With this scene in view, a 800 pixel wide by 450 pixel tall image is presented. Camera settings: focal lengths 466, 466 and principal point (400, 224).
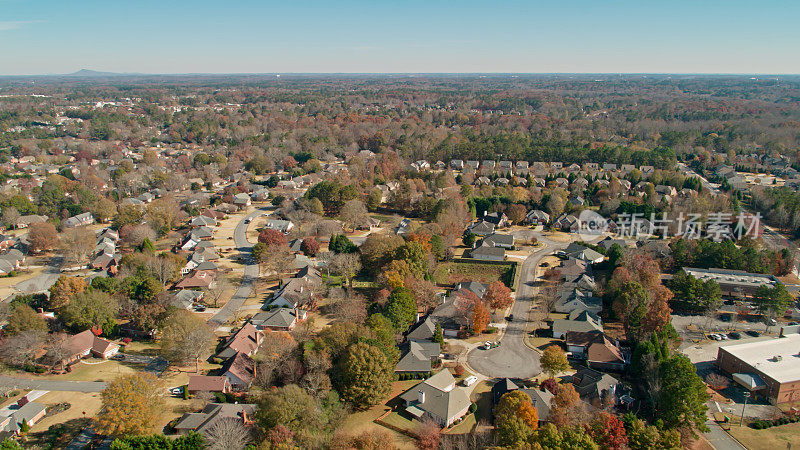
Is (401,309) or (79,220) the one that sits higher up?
(401,309)

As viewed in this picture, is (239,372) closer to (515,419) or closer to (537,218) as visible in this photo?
(515,419)

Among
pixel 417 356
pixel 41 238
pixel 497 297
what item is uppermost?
pixel 41 238

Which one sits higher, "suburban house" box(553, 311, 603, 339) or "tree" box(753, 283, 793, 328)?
"tree" box(753, 283, 793, 328)

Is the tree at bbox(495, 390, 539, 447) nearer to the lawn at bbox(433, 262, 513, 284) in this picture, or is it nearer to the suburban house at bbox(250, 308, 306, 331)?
the suburban house at bbox(250, 308, 306, 331)

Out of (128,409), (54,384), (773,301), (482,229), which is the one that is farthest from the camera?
(482,229)

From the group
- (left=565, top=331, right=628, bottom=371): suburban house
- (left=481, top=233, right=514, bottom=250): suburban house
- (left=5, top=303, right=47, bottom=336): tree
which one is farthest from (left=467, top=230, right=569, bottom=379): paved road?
(left=5, top=303, right=47, bottom=336): tree

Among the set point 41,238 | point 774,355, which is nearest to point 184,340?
point 41,238

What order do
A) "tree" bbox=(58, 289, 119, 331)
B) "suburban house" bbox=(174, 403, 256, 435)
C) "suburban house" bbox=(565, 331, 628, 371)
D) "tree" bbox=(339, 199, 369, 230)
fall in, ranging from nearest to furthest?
"suburban house" bbox=(174, 403, 256, 435), "suburban house" bbox=(565, 331, 628, 371), "tree" bbox=(58, 289, 119, 331), "tree" bbox=(339, 199, 369, 230)
